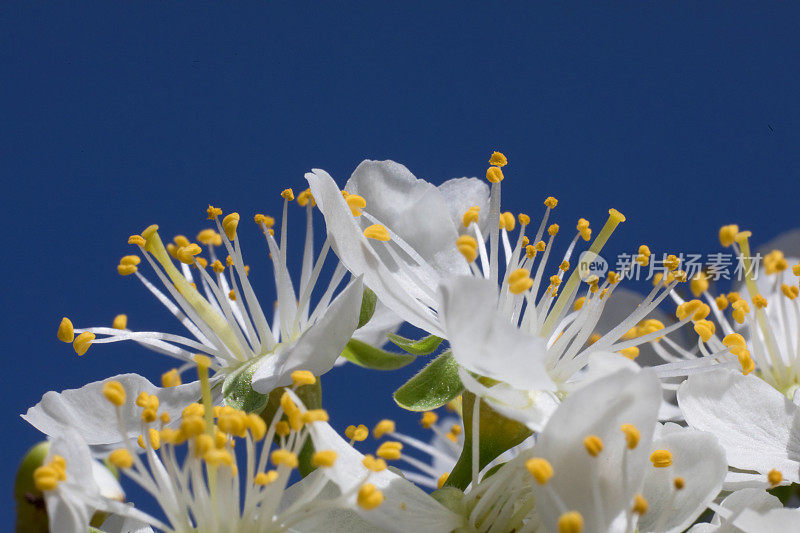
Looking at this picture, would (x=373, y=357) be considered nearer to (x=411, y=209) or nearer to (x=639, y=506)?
(x=411, y=209)

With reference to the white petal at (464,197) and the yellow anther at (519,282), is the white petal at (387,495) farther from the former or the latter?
the white petal at (464,197)

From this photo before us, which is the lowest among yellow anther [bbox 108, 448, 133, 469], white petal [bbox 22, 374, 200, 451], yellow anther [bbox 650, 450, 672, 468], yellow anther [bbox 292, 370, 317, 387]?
yellow anther [bbox 650, 450, 672, 468]

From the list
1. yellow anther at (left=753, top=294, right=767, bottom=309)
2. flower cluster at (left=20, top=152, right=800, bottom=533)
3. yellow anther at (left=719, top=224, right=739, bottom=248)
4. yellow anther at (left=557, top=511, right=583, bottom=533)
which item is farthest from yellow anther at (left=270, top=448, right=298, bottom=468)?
yellow anther at (left=753, top=294, right=767, bottom=309)

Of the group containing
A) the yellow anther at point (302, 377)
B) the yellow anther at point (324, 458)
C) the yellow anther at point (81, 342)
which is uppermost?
the yellow anther at point (81, 342)

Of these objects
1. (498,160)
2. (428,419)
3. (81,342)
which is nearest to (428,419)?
(428,419)

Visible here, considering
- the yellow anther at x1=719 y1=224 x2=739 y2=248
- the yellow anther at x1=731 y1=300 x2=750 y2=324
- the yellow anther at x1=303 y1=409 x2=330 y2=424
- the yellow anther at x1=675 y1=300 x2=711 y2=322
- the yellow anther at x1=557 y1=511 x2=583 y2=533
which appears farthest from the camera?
the yellow anther at x1=731 y1=300 x2=750 y2=324

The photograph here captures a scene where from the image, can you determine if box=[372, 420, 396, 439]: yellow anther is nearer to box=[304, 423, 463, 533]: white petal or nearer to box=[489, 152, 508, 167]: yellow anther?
box=[304, 423, 463, 533]: white petal

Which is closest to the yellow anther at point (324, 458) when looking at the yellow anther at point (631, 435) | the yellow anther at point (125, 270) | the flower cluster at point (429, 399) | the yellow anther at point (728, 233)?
the flower cluster at point (429, 399)
